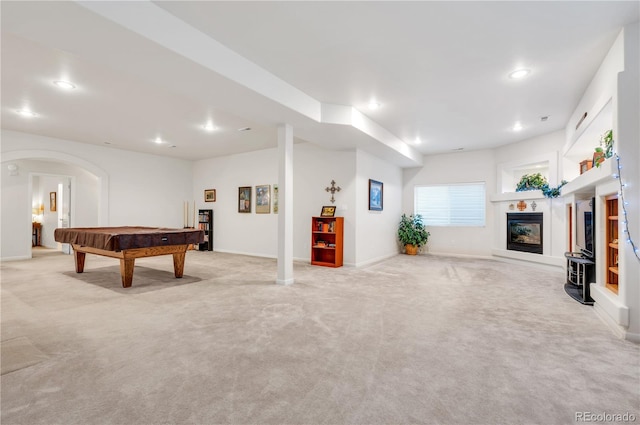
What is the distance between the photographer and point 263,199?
7934mm

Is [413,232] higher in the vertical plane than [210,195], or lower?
lower

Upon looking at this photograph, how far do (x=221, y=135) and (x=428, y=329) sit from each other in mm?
5601

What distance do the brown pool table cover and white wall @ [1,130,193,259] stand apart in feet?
8.49

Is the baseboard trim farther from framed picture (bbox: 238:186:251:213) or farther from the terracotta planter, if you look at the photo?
the terracotta planter

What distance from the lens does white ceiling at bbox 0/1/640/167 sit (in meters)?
2.52

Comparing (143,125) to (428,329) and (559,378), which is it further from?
(559,378)

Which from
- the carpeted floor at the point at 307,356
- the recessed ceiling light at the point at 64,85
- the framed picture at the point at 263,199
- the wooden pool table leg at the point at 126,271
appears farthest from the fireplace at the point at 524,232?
the recessed ceiling light at the point at 64,85

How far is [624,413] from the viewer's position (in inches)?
67.4

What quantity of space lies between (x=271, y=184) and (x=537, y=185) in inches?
241

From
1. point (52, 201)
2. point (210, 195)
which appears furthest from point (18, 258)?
point (210, 195)

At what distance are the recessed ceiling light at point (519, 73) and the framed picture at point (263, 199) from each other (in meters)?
5.57

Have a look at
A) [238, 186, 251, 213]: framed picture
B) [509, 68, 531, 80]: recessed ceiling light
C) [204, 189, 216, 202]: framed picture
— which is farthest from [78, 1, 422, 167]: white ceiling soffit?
[204, 189, 216, 202]: framed picture

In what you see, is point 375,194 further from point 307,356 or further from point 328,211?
point 307,356

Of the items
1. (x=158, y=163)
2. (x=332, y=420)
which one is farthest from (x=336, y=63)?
(x=158, y=163)
